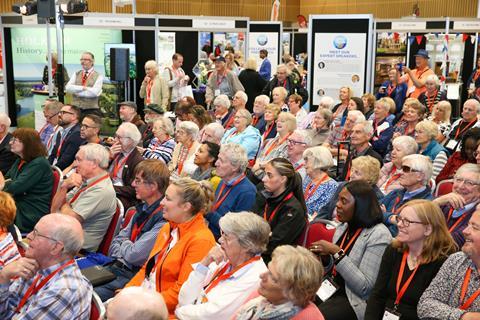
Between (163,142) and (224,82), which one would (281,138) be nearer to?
(163,142)

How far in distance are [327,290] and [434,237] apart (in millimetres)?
707

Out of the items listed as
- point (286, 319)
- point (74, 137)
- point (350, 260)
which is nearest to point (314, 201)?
point (350, 260)

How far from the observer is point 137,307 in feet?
7.41

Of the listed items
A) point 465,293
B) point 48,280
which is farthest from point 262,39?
point 48,280

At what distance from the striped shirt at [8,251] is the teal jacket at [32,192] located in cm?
163

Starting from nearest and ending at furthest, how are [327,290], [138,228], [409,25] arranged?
[327,290] < [138,228] < [409,25]

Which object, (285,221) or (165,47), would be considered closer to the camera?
(285,221)

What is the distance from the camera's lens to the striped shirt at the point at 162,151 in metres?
6.59

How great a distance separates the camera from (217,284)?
10.4 feet

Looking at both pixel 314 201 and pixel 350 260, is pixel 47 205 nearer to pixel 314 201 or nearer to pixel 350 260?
pixel 314 201

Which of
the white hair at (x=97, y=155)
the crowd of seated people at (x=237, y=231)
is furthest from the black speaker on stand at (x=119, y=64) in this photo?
the white hair at (x=97, y=155)

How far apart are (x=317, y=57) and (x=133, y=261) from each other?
7842 mm

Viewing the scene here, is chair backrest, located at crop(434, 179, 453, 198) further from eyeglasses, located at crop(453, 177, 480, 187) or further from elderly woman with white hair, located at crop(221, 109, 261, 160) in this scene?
elderly woman with white hair, located at crop(221, 109, 261, 160)

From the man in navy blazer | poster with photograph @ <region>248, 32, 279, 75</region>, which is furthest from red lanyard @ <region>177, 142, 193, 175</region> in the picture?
poster with photograph @ <region>248, 32, 279, 75</region>
